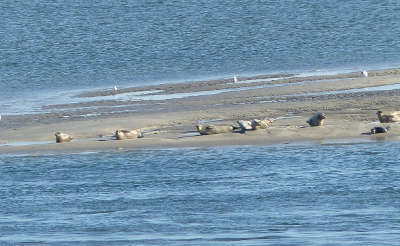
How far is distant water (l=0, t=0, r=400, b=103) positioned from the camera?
34.6m

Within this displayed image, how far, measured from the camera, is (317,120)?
59.6 feet

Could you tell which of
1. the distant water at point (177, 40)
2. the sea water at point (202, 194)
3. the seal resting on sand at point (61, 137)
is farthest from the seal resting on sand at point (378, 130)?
the distant water at point (177, 40)

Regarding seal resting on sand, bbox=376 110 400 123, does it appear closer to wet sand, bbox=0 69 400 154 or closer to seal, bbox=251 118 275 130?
wet sand, bbox=0 69 400 154

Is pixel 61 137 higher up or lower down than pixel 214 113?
lower down

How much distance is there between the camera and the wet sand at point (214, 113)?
59.0ft

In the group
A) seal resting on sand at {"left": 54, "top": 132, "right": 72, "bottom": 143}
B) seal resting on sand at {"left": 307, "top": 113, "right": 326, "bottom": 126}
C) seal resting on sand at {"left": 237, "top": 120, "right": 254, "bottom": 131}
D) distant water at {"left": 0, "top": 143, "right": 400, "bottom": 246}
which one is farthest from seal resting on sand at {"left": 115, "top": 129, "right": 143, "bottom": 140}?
seal resting on sand at {"left": 307, "top": 113, "right": 326, "bottom": 126}

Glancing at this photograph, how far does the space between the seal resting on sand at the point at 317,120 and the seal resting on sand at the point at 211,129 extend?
4.90ft

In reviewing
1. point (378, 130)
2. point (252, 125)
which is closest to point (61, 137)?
point (252, 125)

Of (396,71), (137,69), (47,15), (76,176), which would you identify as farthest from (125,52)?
(76,176)

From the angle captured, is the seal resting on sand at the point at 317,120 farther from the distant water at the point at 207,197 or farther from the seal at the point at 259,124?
the distant water at the point at 207,197

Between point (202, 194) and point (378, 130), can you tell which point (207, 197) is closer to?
point (202, 194)

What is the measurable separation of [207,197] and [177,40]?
28901mm

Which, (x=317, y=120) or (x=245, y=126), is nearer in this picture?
(x=317, y=120)

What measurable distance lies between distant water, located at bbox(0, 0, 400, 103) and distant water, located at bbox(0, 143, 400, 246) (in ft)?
44.9
